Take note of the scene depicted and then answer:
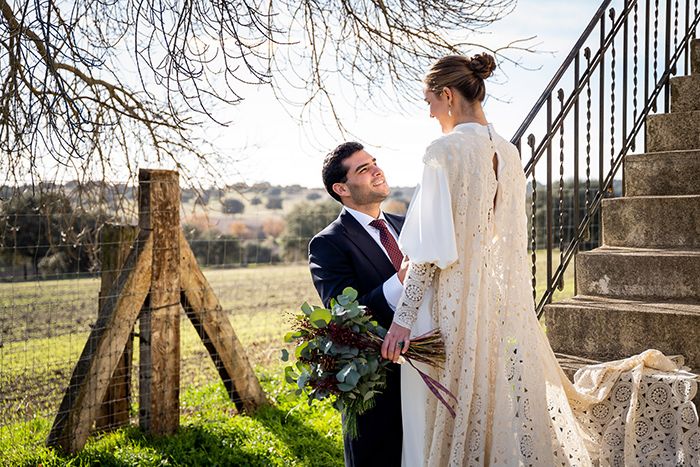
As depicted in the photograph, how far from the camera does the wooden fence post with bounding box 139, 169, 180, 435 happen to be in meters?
5.17

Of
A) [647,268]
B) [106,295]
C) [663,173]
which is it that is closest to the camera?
[647,268]

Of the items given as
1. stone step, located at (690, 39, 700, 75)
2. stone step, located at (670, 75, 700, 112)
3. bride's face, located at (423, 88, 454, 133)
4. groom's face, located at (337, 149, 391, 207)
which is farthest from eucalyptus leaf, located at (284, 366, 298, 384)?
stone step, located at (690, 39, 700, 75)

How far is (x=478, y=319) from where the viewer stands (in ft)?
9.25

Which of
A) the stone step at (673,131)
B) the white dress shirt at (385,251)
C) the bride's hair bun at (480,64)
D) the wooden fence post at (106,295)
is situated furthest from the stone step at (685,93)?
the wooden fence post at (106,295)

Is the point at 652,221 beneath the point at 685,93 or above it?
beneath

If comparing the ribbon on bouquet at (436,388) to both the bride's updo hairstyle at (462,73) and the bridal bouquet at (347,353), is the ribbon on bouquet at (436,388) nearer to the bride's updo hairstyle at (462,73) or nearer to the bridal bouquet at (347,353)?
the bridal bouquet at (347,353)

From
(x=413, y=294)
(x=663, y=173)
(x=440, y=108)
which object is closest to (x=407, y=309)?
(x=413, y=294)

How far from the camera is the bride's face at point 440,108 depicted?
282cm

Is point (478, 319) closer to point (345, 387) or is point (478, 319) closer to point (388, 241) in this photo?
point (345, 387)

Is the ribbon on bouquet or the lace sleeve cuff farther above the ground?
the lace sleeve cuff

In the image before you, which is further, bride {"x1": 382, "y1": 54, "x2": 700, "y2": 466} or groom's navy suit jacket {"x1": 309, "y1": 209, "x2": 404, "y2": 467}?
groom's navy suit jacket {"x1": 309, "y1": 209, "x2": 404, "y2": 467}

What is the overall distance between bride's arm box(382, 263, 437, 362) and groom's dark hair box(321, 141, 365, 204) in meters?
0.80

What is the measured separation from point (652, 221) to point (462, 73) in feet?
7.64

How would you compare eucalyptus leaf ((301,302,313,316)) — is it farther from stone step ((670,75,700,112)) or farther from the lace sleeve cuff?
stone step ((670,75,700,112))
